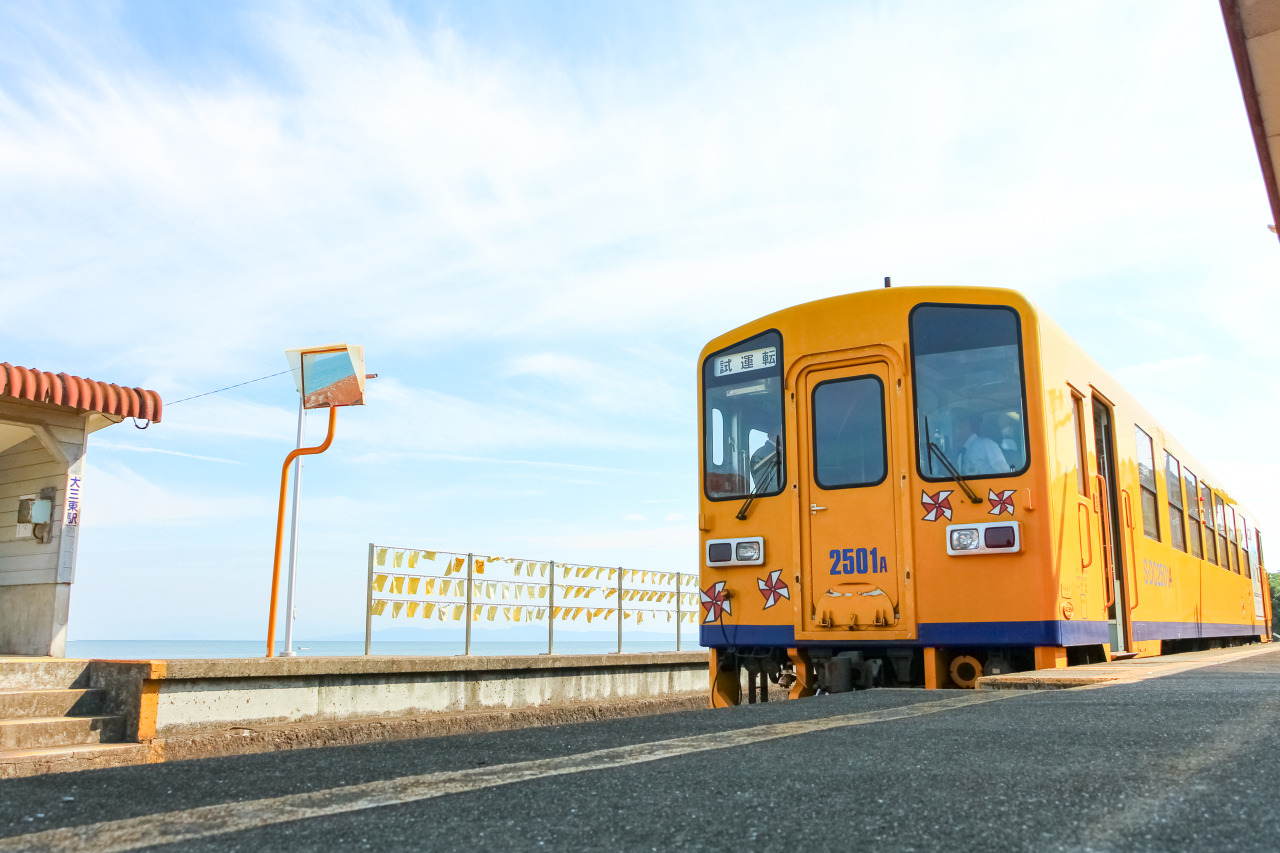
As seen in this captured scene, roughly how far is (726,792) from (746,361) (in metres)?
5.05

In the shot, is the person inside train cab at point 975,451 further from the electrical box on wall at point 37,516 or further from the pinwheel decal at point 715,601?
the electrical box on wall at point 37,516

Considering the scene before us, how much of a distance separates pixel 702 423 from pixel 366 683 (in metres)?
3.18

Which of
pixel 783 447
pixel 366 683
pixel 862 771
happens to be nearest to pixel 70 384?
pixel 366 683

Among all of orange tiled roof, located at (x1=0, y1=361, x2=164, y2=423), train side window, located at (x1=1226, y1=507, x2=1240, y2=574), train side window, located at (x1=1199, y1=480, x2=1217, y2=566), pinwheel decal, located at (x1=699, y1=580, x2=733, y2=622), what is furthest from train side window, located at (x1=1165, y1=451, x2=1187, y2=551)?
orange tiled roof, located at (x1=0, y1=361, x2=164, y2=423)

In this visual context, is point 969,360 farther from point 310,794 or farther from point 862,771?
point 310,794

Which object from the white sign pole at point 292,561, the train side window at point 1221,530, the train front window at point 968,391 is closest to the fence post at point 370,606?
the white sign pole at point 292,561

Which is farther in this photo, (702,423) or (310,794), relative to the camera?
(702,423)

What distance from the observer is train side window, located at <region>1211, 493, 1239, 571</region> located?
37.7ft

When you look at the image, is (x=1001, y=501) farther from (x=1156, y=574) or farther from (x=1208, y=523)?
(x=1208, y=523)

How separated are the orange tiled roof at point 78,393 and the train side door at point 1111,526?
7.56 metres

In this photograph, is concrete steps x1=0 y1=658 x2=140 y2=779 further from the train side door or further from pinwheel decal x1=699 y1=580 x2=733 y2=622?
the train side door

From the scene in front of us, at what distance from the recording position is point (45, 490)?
28.1 feet

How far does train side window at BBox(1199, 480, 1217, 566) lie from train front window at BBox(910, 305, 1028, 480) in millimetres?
6152

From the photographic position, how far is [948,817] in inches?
64.2
